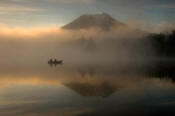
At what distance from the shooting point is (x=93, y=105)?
6.81m

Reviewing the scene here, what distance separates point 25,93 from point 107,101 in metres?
2.64

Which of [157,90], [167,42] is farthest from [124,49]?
[157,90]

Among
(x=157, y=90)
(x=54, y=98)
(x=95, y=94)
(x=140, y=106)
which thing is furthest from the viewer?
(x=157, y=90)

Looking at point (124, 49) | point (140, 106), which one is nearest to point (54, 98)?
point (140, 106)

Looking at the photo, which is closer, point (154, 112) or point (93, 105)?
point (154, 112)

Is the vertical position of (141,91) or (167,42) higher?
(167,42)

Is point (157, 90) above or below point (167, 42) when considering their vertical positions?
below

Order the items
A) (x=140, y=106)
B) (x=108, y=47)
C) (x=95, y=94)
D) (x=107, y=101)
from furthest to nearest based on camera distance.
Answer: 1. (x=108, y=47)
2. (x=95, y=94)
3. (x=107, y=101)
4. (x=140, y=106)

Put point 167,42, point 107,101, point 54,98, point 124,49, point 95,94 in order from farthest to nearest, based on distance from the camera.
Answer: point 124,49 → point 167,42 → point 95,94 → point 54,98 → point 107,101

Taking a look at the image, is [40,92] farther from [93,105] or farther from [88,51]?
[88,51]

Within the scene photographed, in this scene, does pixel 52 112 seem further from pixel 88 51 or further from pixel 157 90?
pixel 88 51

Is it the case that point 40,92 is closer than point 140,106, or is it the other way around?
point 140,106

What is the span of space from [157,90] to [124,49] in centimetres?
5712

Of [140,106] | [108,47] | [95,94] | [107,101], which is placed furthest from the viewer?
[108,47]
